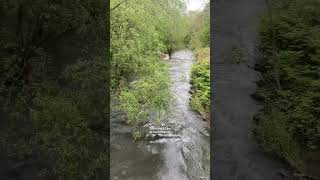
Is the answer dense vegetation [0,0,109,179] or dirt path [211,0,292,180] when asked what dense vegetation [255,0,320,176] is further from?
dense vegetation [0,0,109,179]

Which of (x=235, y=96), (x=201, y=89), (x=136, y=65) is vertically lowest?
(x=235, y=96)

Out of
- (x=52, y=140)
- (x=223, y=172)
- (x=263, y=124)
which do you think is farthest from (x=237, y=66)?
(x=52, y=140)

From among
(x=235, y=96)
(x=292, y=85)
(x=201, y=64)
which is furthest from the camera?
(x=201, y=64)

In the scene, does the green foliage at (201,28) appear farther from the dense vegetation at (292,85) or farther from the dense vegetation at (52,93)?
the dense vegetation at (52,93)

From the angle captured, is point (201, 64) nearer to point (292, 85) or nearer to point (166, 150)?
point (166, 150)

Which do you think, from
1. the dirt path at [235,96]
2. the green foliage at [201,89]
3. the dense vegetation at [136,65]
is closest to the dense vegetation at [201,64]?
the green foliage at [201,89]

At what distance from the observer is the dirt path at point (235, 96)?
9.45m

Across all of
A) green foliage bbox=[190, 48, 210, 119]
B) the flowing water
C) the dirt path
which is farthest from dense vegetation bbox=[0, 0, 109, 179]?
green foliage bbox=[190, 48, 210, 119]

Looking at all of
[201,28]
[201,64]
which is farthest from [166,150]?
[201,28]

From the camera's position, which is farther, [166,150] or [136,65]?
[166,150]

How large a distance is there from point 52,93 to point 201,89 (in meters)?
6.58

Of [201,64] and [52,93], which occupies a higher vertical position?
[201,64]

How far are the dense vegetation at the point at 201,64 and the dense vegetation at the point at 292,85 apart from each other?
4.68 metres

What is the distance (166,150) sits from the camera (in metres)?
12.0
